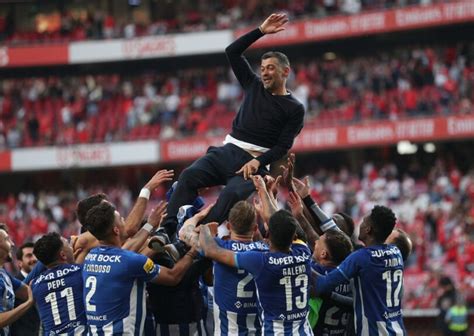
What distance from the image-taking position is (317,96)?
3128 cm

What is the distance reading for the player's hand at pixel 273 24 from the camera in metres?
9.34

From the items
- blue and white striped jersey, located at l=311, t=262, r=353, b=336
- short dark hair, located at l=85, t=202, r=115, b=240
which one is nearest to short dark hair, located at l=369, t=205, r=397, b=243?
blue and white striped jersey, located at l=311, t=262, r=353, b=336

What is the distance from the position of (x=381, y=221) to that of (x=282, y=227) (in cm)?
114

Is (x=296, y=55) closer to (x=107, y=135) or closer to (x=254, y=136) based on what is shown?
(x=107, y=135)

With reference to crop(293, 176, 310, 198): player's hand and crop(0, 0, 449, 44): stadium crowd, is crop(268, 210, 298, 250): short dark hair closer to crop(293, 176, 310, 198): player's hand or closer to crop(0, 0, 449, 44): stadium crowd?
crop(293, 176, 310, 198): player's hand

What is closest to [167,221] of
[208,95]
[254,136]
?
[254,136]

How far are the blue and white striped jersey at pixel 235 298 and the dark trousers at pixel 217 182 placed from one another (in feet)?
2.53

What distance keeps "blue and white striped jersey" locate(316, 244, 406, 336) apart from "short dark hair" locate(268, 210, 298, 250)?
2.43 feet

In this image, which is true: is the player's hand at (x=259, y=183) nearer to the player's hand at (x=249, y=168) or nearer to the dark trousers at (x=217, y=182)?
the player's hand at (x=249, y=168)

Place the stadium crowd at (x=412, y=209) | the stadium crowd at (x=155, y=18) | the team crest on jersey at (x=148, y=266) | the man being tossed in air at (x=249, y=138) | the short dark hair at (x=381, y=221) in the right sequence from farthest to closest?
the stadium crowd at (x=155, y=18)
the stadium crowd at (x=412, y=209)
the man being tossed in air at (x=249, y=138)
the short dark hair at (x=381, y=221)
the team crest on jersey at (x=148, y=266)

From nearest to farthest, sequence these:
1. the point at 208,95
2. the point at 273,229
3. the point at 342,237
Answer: the point at 273,229
the point at 342,237
the point at 208,95

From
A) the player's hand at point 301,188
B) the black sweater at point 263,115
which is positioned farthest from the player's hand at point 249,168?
the player's hand at point 301,188

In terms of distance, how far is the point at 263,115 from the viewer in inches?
378

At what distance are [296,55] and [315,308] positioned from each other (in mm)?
25836
